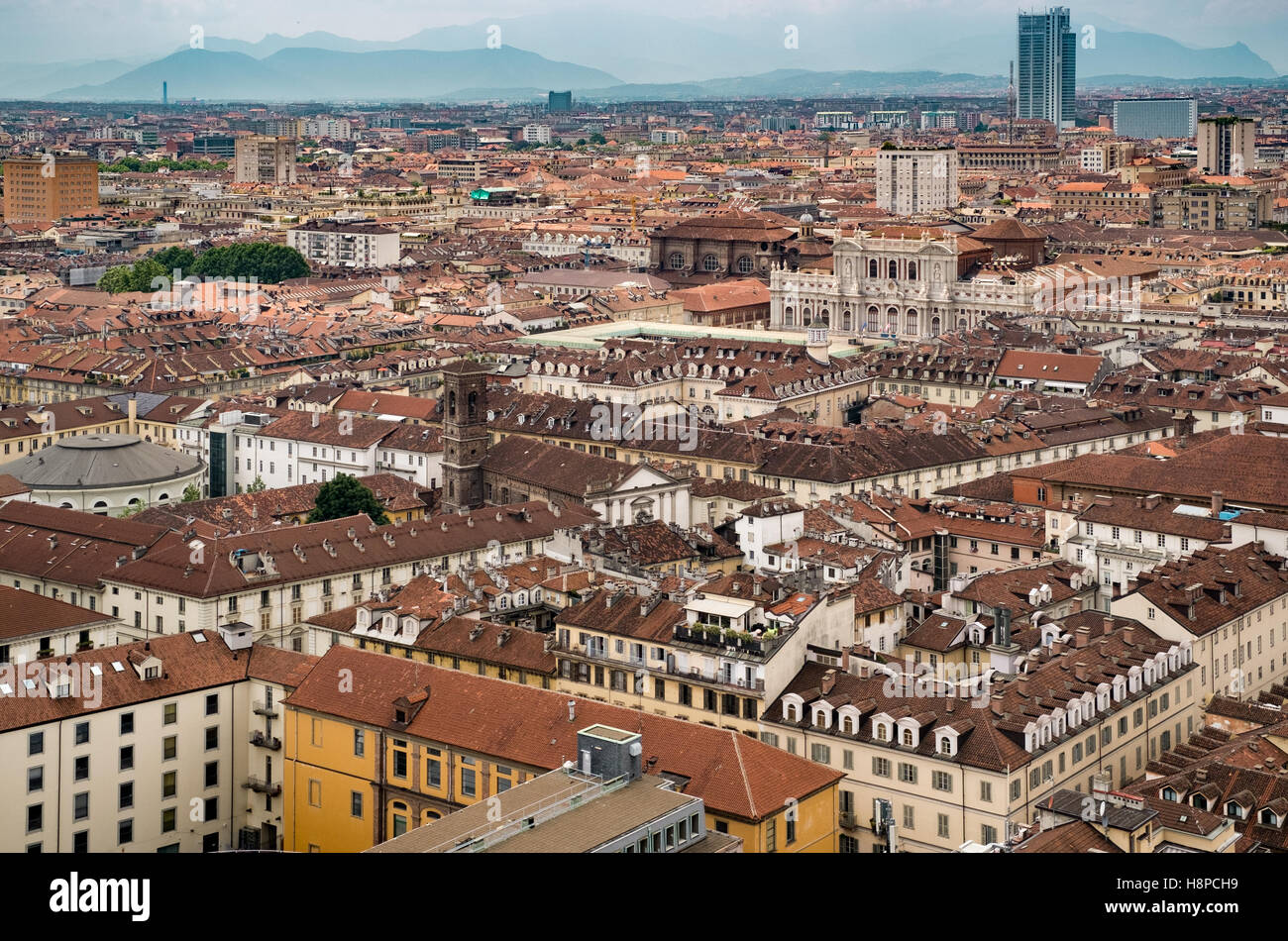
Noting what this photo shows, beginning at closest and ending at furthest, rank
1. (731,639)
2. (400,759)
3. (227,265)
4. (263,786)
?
(400,759)
(731,639)
(263,786)
(227,265)

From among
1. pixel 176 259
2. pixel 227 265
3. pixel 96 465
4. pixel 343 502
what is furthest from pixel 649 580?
pixel 176 259

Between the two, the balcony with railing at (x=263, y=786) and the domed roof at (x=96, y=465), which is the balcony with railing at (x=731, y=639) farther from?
the domed roof at (x=96, y=465)

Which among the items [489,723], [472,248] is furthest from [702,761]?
[472,248]

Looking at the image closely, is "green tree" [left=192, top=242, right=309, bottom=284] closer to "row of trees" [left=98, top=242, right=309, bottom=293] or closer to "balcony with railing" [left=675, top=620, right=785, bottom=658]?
"row of trees" [left=98, top=242, right=309, bottom=293]

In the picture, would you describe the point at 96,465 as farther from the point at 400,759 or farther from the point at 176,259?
the point at 176,259

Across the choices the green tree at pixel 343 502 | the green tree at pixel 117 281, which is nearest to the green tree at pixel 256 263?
the green tree at pixel 117 281

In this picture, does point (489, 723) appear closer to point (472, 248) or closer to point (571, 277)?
point (571, 277)
